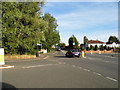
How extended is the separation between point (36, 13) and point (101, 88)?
24.8 meters

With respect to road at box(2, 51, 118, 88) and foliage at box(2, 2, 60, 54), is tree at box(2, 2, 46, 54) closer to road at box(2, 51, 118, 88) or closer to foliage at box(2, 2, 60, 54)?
foliage at box(2, 2, 60, 54)

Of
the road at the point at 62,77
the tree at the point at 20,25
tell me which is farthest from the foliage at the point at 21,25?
the road at the point at 62,77

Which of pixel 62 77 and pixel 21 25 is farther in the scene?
pixel 21 25

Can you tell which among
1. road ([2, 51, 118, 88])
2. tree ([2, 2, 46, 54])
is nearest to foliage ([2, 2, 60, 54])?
tree ([2, 2, 46, 54])

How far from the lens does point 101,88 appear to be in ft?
22.6

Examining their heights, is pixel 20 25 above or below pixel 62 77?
above

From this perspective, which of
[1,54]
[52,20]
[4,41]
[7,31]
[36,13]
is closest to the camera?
[1,54]

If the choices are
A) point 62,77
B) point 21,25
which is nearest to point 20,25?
point 21,25

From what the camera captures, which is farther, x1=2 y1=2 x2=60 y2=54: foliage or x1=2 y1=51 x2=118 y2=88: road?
x1=2 y1=2 x2=60 y2=54: foliage

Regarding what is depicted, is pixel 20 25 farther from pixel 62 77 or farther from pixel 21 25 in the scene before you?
Answer: pixel 62 77

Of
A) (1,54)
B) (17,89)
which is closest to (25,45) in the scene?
(1,54)

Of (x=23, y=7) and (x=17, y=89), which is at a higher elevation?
(x=23, y=7)

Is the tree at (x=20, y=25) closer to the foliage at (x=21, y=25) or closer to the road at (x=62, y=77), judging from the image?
the foliage at (x=21, y=25)

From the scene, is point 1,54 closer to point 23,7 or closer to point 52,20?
point 23,7
